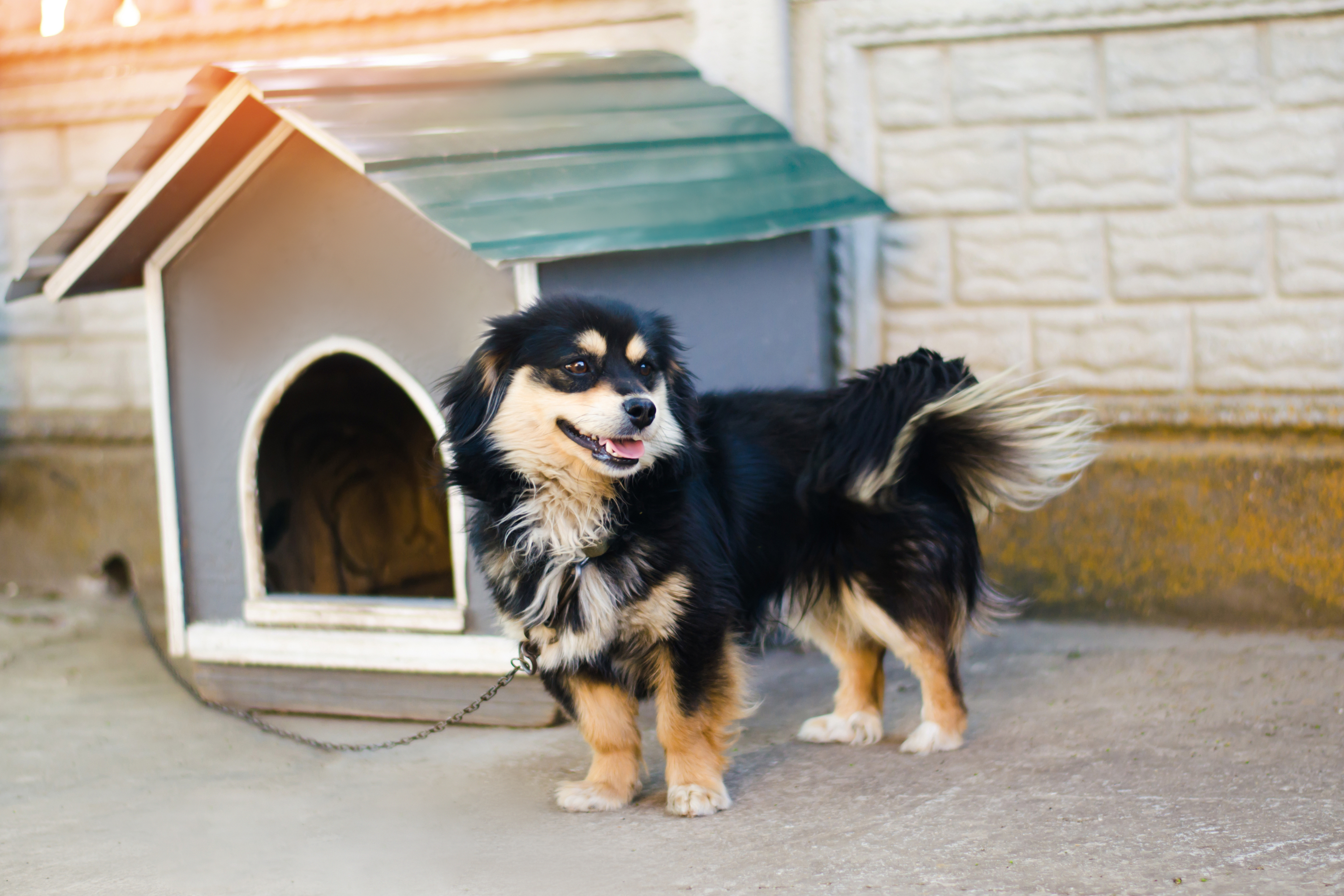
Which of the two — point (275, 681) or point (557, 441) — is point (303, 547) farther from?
point (557, 441)

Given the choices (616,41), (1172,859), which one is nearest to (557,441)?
(1172,859)

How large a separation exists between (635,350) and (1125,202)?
102 inches

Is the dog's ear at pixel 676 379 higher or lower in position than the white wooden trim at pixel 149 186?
lower

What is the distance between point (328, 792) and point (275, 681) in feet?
2.86

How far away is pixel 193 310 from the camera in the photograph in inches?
164

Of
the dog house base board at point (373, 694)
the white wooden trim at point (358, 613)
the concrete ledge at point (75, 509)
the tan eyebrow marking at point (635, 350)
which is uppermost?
the tan eyebrow marking at point (635, 350)

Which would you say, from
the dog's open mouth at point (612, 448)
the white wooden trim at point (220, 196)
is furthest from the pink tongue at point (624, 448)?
the white wooden trim at point (220, 196)

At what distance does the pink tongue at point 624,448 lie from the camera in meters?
2.92

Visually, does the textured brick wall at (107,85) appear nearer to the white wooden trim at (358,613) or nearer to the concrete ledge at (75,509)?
the concrete ledge at (75,509)

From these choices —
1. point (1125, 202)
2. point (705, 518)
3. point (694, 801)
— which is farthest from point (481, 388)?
point (1125, 202)

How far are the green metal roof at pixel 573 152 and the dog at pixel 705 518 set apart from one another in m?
0.55

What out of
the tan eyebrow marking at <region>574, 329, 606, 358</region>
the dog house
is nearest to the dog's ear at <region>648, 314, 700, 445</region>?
the tan eyebrow marking at <region>574, 329, 606, 358</region>

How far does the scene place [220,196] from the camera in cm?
409

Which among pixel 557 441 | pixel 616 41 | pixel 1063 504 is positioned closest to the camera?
pixel 557 441
